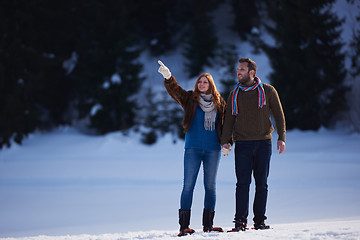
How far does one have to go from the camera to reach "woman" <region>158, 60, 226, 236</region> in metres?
4.51

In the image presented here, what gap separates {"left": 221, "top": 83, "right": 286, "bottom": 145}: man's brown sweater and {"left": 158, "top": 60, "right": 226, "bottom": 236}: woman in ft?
0.42

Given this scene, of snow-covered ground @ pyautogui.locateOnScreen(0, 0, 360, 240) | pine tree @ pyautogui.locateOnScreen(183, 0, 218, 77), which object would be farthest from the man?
pine tree @ pyautogui.locateOnScreen(183, 0, 218, 77)

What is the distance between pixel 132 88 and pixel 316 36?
32.0 feet

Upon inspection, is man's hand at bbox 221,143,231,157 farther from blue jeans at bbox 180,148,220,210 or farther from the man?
blue jeans at bbox 180,148,220,210

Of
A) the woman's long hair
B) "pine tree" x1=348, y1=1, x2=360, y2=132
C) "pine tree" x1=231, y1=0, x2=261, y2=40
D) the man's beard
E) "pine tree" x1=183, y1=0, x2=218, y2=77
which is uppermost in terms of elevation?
"pine tree" x1=231, y1=0, x2=261, y2=40

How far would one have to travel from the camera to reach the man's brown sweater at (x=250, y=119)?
4.52 m

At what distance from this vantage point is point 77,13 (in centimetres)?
2409

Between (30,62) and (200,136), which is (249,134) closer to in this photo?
(200,136)

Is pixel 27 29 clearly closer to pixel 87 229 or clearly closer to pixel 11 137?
pixel 11 137

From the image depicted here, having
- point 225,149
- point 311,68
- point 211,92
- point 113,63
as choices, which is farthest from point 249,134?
point 113,63

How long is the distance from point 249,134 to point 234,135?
7.4 inches

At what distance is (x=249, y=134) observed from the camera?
14.8ft

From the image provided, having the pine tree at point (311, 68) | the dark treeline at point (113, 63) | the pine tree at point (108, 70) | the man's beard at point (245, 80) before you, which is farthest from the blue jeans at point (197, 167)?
the pine tree at point (108, 70)

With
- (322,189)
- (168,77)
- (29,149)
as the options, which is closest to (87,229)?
(168,77)
